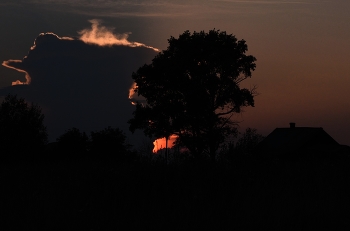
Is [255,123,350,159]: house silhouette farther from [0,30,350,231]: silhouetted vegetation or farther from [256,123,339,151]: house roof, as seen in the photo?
[0,30,350,231]: silhouetted vegetation

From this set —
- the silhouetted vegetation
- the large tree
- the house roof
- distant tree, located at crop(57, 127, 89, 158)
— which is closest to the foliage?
distant tree, located at crop(57, 127, 89, 158)

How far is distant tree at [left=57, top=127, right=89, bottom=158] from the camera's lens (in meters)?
54.2

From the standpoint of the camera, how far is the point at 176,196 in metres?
14.4

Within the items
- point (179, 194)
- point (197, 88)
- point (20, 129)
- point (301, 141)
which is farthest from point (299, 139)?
point (179, 194)

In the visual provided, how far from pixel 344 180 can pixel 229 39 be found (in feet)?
105

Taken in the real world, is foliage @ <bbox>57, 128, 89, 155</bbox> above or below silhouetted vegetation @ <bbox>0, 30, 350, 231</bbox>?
above

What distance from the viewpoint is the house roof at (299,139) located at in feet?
192

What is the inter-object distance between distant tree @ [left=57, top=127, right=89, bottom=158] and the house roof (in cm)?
1965

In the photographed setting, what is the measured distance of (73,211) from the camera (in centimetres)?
1330

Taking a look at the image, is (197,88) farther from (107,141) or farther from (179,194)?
(179,194)

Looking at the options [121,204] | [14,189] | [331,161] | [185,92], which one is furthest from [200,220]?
[185,92]

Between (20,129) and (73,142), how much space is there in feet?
27.4

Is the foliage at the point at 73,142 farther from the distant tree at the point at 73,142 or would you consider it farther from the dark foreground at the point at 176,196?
the dark foreground at the point at 176,196

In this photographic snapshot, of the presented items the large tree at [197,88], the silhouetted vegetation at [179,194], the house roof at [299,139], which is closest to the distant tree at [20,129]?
the large tree at [197,88]
